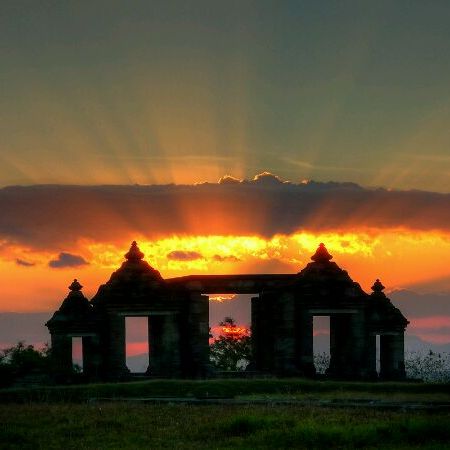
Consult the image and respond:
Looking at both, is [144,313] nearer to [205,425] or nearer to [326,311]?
[326,311]

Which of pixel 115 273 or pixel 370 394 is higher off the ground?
pixel 115 273

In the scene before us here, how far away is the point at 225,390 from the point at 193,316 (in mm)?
7604

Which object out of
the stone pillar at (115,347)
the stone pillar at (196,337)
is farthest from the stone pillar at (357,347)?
the stone pillar at (115,347)

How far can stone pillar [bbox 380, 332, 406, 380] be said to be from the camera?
50.5 metres

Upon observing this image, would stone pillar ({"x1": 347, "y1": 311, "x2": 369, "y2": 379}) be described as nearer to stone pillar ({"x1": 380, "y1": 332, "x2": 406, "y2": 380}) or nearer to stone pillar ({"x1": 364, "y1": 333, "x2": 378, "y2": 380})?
stone pillar ({"x1": 364, "y1": 333, "x2": 378, "y2": 380})

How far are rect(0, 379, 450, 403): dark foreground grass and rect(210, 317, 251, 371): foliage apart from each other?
23096 millimetres

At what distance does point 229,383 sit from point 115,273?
9413mm

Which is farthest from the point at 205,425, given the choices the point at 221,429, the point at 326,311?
the point at 326,311

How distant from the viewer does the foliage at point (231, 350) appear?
64188 millimetres

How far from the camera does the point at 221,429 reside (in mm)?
24609

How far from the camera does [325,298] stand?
152 ft

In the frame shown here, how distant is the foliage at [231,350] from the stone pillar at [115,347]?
17.7 meters

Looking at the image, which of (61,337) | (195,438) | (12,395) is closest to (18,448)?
(195,438)

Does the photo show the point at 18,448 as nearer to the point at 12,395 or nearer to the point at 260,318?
the point at 12,395
